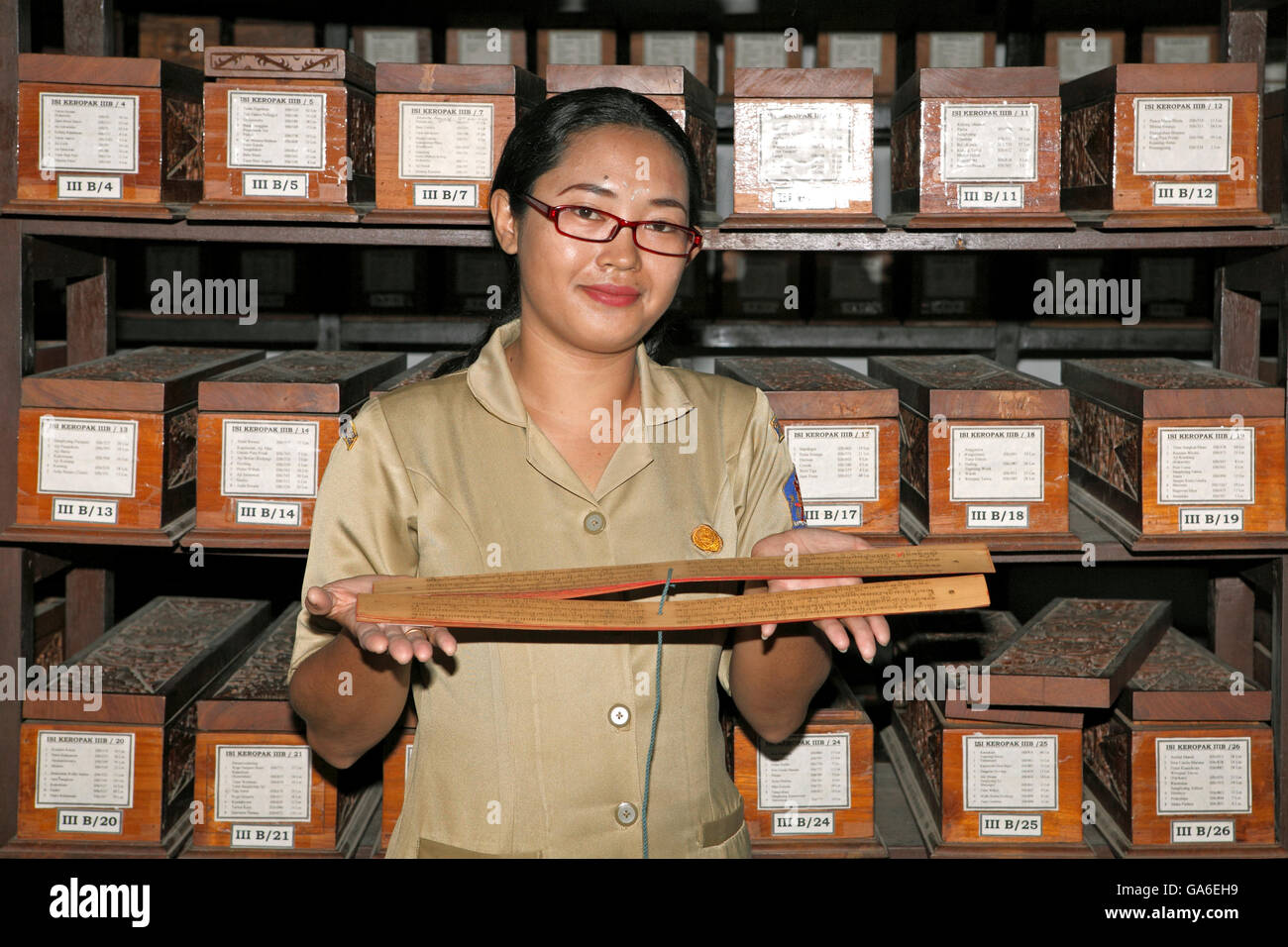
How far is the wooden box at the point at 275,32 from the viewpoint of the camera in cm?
273

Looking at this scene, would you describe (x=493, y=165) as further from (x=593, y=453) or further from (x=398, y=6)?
(x=398, y=6)

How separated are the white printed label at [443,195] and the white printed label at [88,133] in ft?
1.42

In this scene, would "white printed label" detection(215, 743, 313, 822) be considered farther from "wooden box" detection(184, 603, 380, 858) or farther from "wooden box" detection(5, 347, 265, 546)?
"wooden box" detection(5, 347, 265, 546)

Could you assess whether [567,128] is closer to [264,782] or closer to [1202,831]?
[264,782]

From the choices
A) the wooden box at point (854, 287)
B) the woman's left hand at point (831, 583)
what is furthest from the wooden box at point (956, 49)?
the woman's left hand at point (831, 583)

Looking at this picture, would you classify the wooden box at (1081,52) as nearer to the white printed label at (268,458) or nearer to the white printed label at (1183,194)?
the white printed label at (1183,194)

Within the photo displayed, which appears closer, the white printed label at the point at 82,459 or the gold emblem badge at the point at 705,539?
the gold emblem badge at the point at 705,539

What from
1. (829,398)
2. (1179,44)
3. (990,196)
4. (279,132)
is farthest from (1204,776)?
(279,132)

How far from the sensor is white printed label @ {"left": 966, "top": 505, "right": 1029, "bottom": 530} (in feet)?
5.93

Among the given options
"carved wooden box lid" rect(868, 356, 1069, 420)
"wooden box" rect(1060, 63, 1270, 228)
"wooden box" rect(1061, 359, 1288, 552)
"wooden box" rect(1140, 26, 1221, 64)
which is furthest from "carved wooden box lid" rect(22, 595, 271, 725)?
"wooden box" rect(1140, 26, 1221, 64)

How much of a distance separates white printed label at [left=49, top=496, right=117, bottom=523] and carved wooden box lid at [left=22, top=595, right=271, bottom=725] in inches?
10.7
